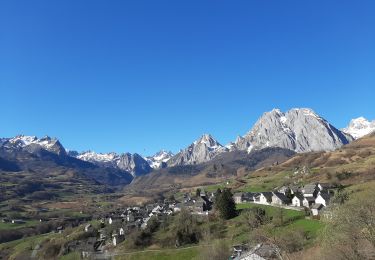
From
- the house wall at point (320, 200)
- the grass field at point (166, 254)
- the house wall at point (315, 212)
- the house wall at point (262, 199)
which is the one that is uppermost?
the house wall at point (262, 199)

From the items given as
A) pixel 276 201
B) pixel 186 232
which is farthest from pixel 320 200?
pixel 186 232

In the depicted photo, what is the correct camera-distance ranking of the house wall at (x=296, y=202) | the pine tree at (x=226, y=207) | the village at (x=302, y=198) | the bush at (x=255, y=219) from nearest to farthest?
the bush at (x=255, y=219)
the pine tree at (x=226, y=207)
the village at (x=302, y=198)
the house wall at (x=296, y=202)

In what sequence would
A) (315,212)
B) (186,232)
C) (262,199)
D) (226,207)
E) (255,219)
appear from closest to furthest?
(255,219) < (315,212) < (186,232) < (226,207) < (262,199)

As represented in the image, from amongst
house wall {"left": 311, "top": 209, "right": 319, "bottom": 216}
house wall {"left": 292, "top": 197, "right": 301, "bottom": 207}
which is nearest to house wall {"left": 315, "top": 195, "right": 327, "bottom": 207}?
house wall {"left": 292, "top": 197, "right": 301, "bottom": 207}

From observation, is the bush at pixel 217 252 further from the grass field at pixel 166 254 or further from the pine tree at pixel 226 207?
the pine tree at pixel 226 207

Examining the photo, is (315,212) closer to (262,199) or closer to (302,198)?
(302,198)

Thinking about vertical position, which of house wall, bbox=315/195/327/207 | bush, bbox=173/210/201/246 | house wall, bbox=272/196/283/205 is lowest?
bush, bbox=173/210/201/246

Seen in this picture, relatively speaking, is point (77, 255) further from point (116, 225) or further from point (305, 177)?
point (305, 177)

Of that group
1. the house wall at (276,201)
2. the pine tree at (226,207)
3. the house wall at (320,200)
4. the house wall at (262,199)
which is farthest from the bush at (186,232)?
the house wall at (262,199)

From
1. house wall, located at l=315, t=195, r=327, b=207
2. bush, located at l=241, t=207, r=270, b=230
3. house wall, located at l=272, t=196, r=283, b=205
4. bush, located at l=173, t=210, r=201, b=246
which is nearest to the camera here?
bush, located at l=241, t=207, r=270, b=230

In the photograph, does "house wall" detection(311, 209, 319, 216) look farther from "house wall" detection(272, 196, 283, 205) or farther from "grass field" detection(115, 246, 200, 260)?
"grass field" detection(115, 246, 200, 260)

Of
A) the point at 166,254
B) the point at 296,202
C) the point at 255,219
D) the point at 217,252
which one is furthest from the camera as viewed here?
the point at 296,202

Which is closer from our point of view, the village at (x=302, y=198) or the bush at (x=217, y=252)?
the bush at (x=217, y=252)

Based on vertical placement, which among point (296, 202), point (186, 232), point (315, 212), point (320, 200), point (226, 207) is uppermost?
point (296, 202)
